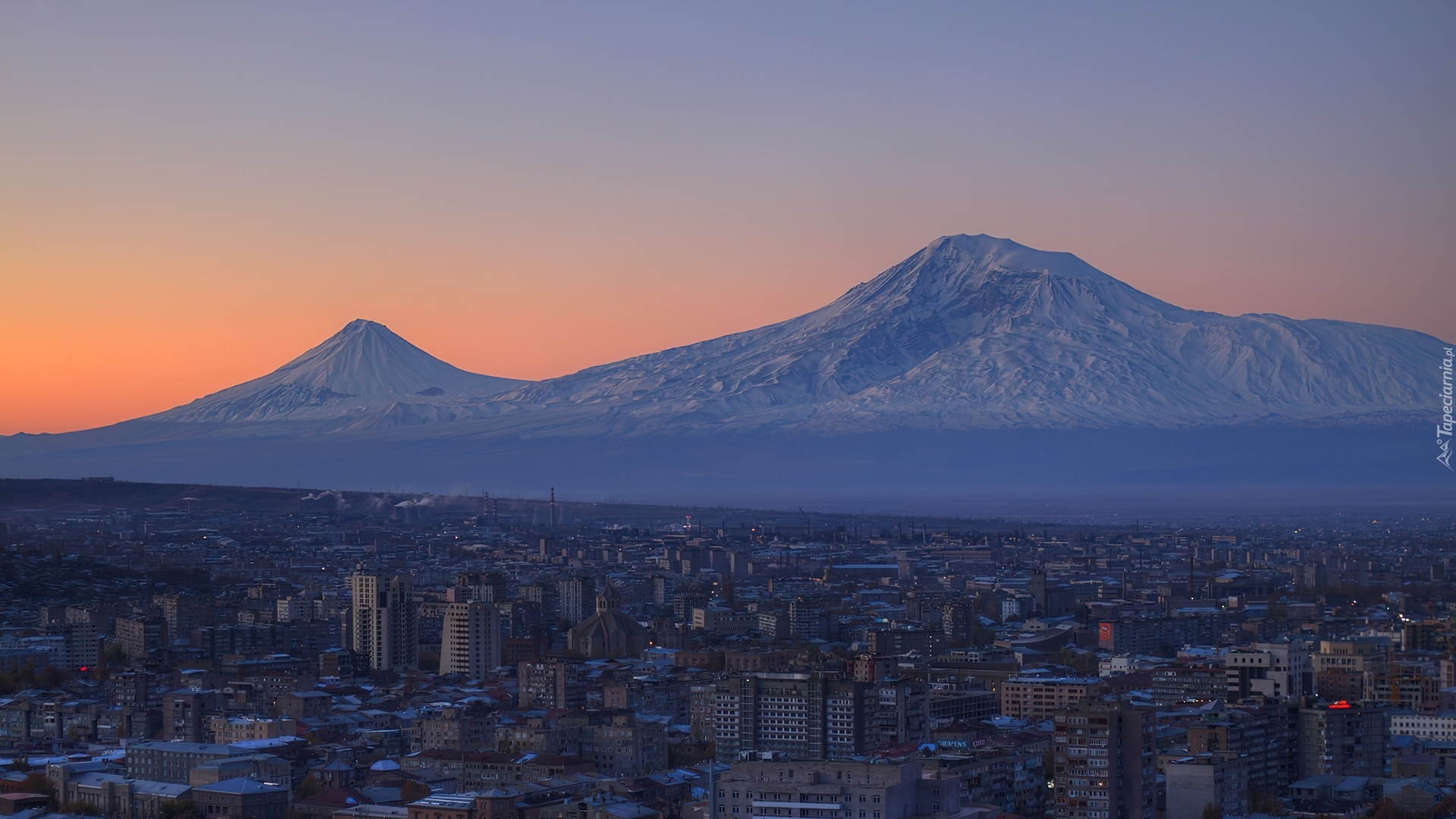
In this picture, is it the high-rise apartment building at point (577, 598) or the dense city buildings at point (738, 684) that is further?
the high-rise apartment building at point (577, 598)

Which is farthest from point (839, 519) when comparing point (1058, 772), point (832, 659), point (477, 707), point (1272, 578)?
point (1058, 772)

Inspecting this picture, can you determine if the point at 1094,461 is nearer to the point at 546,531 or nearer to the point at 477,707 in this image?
the point at 546,531

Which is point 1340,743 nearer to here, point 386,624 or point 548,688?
point 548,688

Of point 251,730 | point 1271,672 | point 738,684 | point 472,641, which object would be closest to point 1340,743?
point 1271,672

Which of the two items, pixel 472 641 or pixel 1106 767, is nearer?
pixel 1106 767

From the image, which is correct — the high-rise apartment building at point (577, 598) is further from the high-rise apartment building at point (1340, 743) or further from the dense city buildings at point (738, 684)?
the high-rise apartment building at point (1340, 743)

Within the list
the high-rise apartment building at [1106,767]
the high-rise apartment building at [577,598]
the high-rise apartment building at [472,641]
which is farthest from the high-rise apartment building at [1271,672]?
the high-rise apartment building at [577,598]
